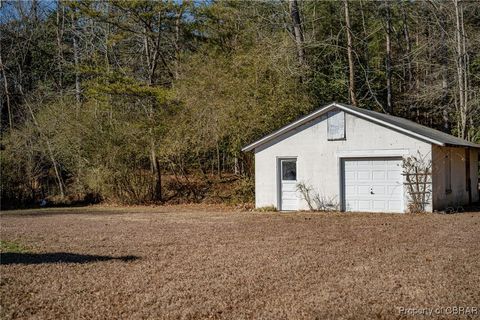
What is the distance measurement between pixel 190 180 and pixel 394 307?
21427 millimetres

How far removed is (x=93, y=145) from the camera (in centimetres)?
2397

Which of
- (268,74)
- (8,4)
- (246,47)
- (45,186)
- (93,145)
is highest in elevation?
(8,4)

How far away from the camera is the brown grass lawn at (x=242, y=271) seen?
626 centimetres

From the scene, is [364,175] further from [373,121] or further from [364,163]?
[373,121]

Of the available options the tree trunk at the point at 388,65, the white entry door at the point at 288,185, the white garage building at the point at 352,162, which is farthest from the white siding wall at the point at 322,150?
the tree trunk at the point at 388,65

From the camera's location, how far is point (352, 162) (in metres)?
17.7

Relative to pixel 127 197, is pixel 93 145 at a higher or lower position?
higher

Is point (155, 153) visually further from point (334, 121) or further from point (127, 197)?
point (334, 121)

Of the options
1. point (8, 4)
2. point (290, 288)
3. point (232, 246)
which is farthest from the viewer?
point (8, 4)

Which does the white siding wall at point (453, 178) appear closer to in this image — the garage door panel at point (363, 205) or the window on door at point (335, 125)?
the garage door panel at point (363, 205)

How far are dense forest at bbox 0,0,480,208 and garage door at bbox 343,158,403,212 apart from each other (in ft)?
15.8

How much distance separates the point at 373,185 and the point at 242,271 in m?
10.2

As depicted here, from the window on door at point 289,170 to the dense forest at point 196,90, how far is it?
8.91 ft

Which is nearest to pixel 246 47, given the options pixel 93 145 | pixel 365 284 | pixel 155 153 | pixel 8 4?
pixel 155 153
